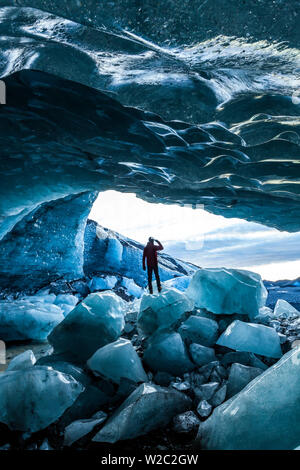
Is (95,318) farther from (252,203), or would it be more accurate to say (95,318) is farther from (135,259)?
(135,259)

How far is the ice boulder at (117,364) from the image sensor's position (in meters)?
2.33

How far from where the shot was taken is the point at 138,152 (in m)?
4.11

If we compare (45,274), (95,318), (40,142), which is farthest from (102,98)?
(45,274)

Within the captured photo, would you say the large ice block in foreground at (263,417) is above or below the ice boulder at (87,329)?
above

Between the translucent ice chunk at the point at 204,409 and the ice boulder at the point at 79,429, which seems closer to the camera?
the ice boulder at the point at 79,429

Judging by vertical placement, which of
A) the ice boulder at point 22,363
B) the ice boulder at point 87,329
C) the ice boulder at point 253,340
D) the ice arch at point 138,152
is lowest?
the ice boulder at point 22,363

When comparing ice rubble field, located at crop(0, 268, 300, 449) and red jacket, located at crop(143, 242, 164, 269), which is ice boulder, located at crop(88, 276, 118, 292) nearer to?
red jacket, located at crop(143, 242, 164, 269)

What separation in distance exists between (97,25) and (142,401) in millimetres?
2870

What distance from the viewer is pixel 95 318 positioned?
10.3ft

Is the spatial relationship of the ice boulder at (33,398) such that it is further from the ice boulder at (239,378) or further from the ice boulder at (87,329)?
the ice boulder at (239,378)

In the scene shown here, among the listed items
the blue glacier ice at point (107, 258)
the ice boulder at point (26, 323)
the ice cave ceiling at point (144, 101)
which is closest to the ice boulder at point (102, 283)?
the blue glacier ice at point (107, 258)

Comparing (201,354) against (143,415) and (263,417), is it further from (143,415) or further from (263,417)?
(263,417)

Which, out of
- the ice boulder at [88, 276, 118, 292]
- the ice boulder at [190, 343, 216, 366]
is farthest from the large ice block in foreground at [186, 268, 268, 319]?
the ice boulder at [88, 276, 118, 292]

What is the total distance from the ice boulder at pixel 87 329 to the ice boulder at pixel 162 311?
0.38m
